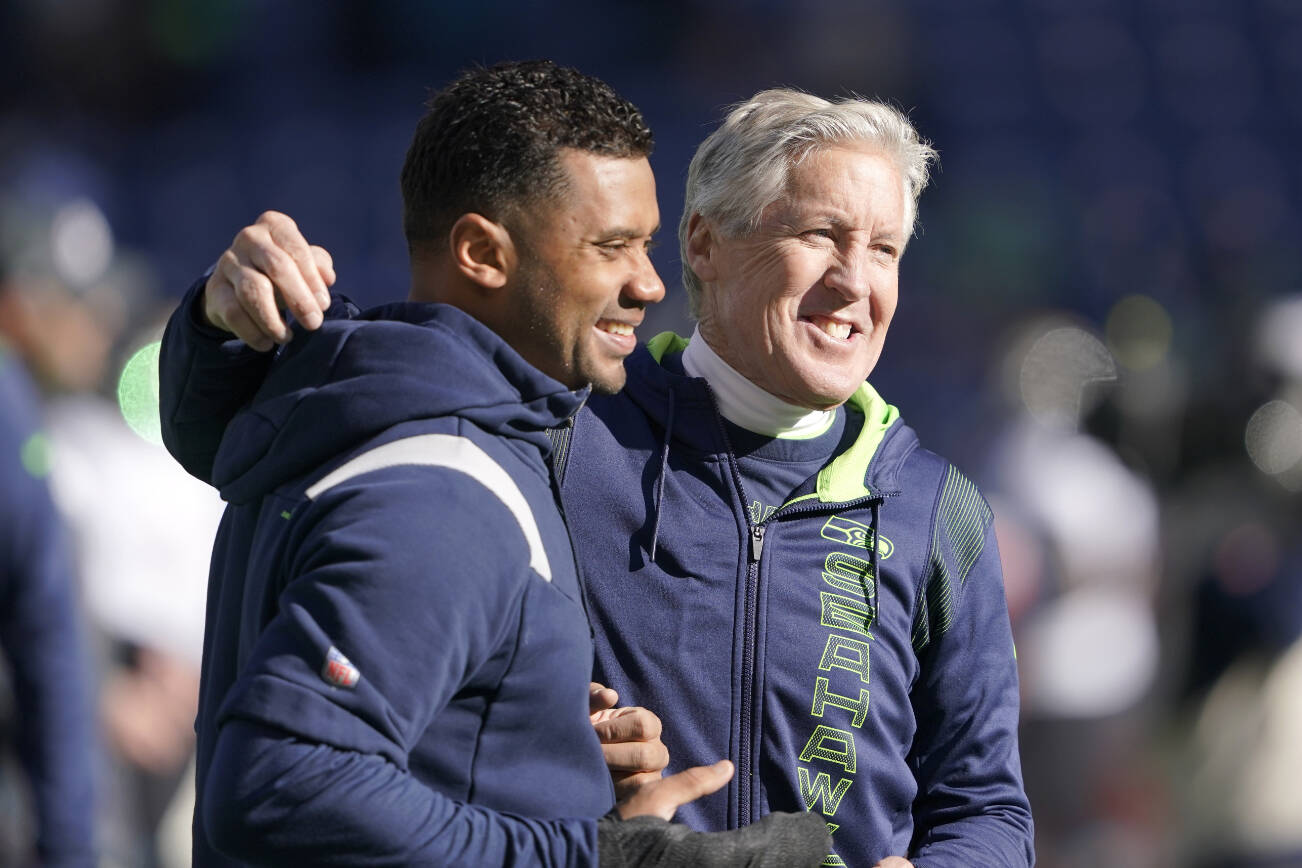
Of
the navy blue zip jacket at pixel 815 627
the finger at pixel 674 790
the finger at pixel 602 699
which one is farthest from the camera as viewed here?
the navy blue zip jacket at pixel 815 627

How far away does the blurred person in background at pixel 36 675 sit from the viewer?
300 centimetres

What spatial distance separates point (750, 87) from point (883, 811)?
7.34 m

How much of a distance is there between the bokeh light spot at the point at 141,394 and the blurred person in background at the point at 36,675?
1.91 m

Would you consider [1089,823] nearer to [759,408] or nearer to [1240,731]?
[1240,731]

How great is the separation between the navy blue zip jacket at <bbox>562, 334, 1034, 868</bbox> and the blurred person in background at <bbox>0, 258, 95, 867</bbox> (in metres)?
1.29

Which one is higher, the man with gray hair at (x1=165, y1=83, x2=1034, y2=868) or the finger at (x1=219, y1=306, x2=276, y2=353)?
the finger at (x1=219, y1=306, x2=276, y2=353)

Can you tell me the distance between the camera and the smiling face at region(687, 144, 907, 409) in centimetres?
231

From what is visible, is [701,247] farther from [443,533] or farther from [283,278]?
[443,533]

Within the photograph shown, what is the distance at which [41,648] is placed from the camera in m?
3.01

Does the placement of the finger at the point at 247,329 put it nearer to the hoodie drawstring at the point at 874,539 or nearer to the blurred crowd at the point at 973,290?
the hoodie drawstring at the point at 874,539

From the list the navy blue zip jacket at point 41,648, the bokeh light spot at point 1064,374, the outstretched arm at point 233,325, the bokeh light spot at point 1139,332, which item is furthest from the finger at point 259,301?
the bokeh light spot at point 1139,332

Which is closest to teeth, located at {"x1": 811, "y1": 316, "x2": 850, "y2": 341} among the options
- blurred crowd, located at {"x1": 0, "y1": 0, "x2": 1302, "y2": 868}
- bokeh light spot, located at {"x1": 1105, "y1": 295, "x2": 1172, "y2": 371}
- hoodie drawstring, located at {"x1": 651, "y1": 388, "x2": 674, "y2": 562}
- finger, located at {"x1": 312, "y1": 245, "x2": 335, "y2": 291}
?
hoodie drawstring, located at {"x1": 651, "y1": 388, "x2": 674, "y2": 562}

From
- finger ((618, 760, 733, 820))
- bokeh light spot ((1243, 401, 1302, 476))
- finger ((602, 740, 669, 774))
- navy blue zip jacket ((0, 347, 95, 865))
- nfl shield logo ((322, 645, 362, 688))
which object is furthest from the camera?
bokeh light spot ((1243, 401, 1302, 476))

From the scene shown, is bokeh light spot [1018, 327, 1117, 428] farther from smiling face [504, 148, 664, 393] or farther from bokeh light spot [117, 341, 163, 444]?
smiling face [504, 148, 664, 393]
